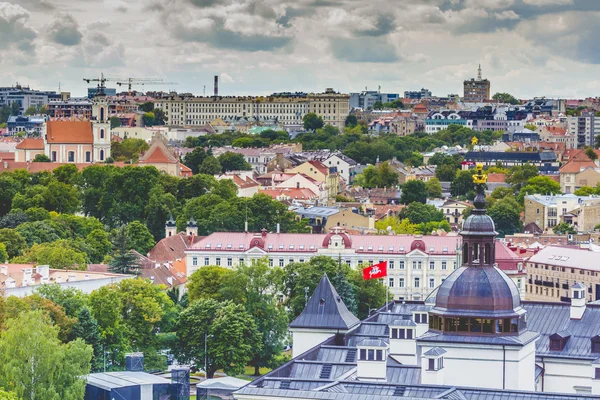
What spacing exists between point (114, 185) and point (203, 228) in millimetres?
18634


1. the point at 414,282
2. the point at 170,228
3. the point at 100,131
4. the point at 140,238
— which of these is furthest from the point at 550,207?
the point at 100,131

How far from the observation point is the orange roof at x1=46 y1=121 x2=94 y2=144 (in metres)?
158

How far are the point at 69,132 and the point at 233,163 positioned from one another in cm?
1742

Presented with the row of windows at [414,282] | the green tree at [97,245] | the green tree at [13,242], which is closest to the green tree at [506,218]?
the row of windows at [414,282]

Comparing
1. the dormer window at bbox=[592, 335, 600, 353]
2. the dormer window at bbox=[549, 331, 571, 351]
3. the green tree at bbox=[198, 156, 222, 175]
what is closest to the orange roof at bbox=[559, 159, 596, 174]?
the green tree at bbox=[198, 156, 222, 175]

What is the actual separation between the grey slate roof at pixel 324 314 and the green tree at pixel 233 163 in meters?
111

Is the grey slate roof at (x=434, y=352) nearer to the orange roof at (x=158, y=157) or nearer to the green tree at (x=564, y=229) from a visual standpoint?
the green tree at (x=564, y=229)

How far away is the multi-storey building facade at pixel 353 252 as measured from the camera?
88.6 m

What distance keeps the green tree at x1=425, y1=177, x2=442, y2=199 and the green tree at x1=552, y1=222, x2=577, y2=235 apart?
26.7 metres

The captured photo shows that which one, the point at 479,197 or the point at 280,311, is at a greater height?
the point at 479,197

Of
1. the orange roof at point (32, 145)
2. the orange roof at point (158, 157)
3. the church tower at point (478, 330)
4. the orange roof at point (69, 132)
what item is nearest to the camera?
the church tower at point (478, 330)

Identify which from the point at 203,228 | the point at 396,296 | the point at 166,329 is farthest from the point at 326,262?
the point at 203,228

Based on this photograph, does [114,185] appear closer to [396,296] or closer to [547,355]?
[396,296]

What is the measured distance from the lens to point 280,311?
6981cm
